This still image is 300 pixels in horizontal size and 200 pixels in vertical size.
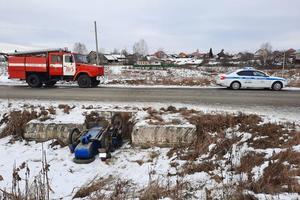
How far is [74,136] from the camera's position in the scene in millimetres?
9117

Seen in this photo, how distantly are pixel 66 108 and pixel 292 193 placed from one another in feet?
26.4

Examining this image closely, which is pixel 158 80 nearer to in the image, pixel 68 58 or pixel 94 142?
pixel 68 58

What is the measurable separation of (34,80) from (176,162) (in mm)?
14448

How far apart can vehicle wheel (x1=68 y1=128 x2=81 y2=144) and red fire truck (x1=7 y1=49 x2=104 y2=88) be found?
10303 millimetres

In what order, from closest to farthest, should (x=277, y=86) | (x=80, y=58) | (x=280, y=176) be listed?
(x=280, y=176), (x=277, y=86), (x=80, y=58)

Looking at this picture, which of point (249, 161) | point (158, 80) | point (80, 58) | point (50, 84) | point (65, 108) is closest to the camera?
point (249, 161)

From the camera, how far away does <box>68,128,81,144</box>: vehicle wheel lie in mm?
8586

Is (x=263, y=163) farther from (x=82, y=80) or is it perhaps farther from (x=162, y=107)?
(x=82, y=80)

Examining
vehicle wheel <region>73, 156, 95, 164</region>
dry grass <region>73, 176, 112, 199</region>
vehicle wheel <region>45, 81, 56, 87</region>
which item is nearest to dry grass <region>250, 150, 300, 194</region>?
dry grass <region>73, 176, 112, 199</region>

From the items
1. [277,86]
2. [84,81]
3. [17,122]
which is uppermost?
[84,81]

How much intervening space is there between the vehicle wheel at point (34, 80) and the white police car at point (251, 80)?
11.1 m

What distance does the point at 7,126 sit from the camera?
33.9ft

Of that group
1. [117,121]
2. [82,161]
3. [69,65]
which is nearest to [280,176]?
[82,161]

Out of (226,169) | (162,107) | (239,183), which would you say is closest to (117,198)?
(239,183)
